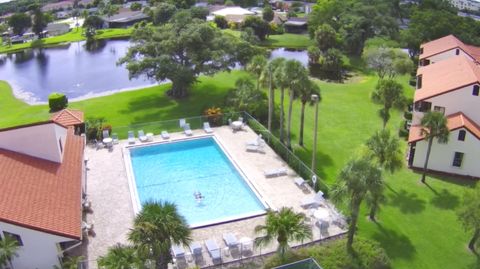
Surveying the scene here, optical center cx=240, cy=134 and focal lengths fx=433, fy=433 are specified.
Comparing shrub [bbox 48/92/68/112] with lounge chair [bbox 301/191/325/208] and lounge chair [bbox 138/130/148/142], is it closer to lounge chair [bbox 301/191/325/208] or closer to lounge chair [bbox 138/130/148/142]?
lounge chair [bbox 138/130/148/142]

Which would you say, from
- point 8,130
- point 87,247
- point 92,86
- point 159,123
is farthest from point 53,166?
point 92,86

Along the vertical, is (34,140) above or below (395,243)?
above

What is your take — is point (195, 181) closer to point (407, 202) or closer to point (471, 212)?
point (407, 202)

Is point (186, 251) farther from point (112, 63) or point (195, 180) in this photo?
point (112, 63)

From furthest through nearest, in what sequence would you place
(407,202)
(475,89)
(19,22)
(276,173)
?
(19,22)
(475,89)
(276,173)
(407,202)

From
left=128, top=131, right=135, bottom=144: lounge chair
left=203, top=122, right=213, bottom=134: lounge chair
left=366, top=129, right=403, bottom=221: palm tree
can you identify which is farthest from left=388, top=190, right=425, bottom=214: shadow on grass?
left=128, top=131, right=135, bottom=144: lounge chair

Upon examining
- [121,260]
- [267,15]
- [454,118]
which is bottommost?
[267,15]

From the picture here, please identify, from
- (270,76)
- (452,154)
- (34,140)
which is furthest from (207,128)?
(452,154)
